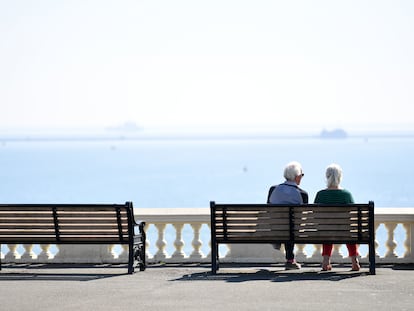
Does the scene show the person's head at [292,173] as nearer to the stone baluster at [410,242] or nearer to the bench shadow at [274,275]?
the bench shadow at [274,275]

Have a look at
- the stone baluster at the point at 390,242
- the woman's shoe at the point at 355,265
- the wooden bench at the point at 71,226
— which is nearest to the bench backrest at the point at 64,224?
the wooden bench at the point at 71,226

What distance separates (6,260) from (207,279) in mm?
3173

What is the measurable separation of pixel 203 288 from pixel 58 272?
2.28 meters

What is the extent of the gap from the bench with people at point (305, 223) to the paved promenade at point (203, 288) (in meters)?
0.35

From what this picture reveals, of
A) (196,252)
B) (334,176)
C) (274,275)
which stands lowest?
(274,275)

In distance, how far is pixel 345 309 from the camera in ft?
29.7

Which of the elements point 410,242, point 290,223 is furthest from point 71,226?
point 410,242

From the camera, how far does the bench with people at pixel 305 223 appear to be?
1159 cm

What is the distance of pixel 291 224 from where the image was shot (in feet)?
38.4

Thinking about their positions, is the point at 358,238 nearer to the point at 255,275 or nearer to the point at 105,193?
the point at 255,275

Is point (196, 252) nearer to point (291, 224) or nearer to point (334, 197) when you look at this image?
point (291, 224)

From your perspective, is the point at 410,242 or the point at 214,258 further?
the point at 410,242

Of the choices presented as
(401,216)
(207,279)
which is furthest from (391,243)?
(207,279)

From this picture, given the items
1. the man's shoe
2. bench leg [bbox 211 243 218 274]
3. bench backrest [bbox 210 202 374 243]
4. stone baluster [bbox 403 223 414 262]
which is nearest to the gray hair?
bench backrest [bbox 210 202 374 243]
